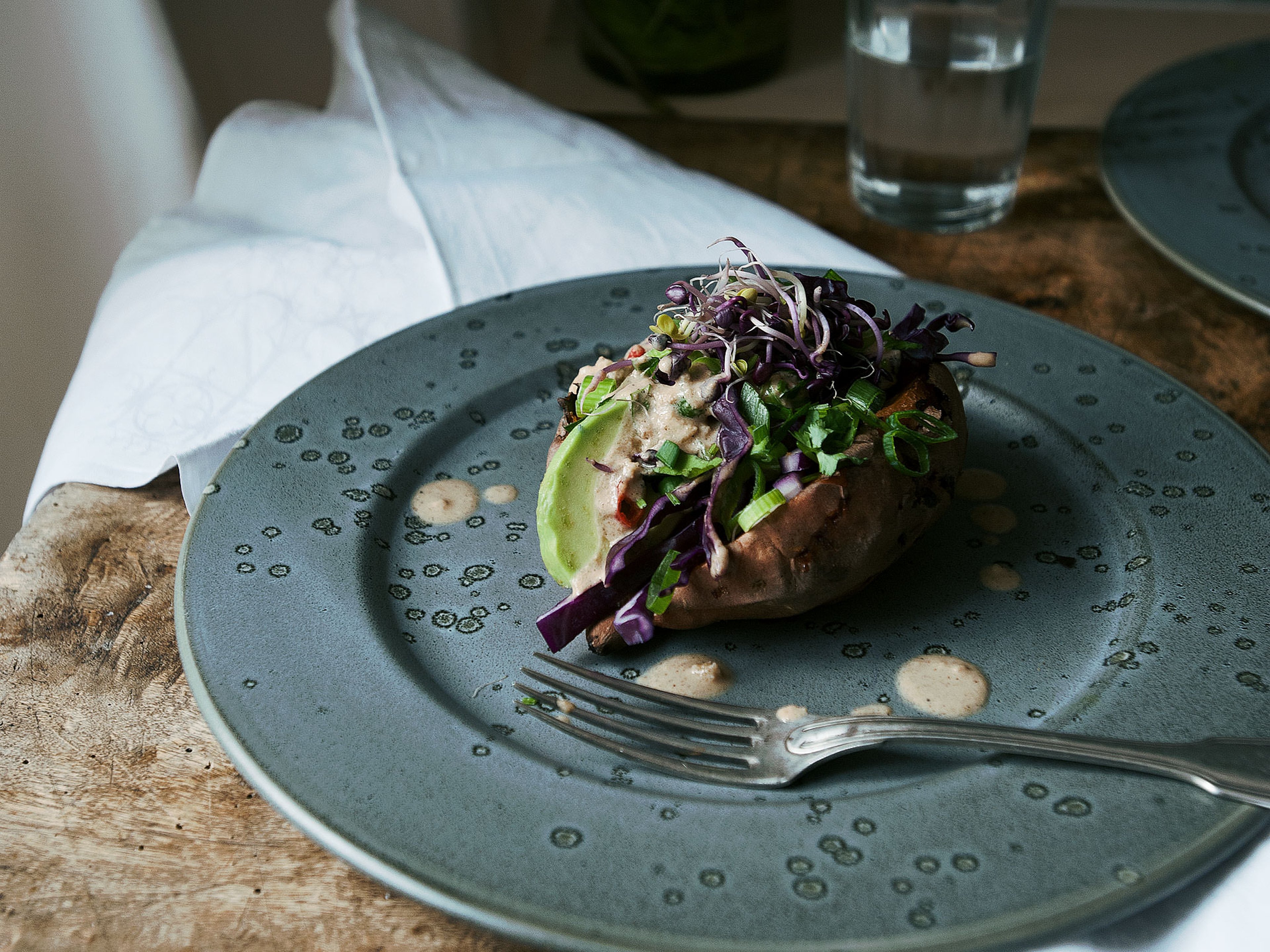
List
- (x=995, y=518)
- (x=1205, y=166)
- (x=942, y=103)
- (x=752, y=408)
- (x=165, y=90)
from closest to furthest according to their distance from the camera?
1. (x=752, y=408)
2. (x=995, y=518)
3. (x=942, y=103)
4. (x=1205, y=166)
5. (x=165, y=90)

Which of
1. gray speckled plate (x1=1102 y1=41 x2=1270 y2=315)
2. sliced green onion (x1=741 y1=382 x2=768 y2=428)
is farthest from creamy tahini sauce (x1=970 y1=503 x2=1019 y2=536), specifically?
gray speckled plate (x1=1102 y1=41 x2=1270 y2=315)

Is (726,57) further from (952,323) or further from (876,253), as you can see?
(952,323)

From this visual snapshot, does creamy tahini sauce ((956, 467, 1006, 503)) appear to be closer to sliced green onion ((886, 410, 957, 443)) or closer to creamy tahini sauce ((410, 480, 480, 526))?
sliced green onion ((886, 410, 957, 443))

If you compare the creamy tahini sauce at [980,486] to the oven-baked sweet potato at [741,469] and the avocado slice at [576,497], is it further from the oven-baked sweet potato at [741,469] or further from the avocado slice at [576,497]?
the avocado slice at [576,497]

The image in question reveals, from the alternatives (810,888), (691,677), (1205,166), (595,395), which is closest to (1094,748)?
(810,888)

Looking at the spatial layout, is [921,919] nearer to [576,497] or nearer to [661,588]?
[661,588]

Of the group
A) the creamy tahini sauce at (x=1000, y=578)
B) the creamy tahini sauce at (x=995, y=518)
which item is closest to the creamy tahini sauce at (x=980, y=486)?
the creamy tahini sauce at (x=995, y=518)
